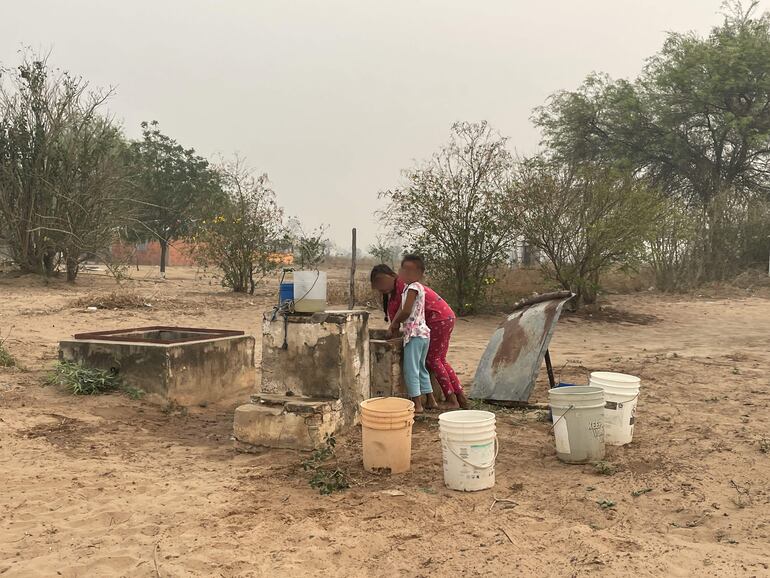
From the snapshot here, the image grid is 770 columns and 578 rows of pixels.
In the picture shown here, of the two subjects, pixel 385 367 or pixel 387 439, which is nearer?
pixel 387 439

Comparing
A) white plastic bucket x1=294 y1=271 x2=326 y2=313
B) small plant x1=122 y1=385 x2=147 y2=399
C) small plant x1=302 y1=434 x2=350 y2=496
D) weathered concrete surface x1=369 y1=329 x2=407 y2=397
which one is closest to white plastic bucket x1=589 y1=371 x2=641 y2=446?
weathered concrete surface x1=369 y1=329 x2=407 y2=397

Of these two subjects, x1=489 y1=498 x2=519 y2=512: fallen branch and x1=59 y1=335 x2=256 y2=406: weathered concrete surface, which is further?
x1=59 y1=335 x2=256 y2=406: weathered concrete surface

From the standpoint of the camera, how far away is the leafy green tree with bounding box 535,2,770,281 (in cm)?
2148

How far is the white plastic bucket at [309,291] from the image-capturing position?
4.81 meters

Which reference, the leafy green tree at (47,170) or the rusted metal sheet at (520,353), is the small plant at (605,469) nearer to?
the rusted metal sheet at (520,353)

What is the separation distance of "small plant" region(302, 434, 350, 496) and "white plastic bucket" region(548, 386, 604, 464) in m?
1.45

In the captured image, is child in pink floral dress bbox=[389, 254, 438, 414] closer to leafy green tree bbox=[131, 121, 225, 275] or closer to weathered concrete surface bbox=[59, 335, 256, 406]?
weathered concrete surface bbox=[59, 335, 256, 406]

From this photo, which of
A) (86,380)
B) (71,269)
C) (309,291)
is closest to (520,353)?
(309,291)

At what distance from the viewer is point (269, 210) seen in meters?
16.5

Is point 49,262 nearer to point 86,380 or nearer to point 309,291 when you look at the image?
point 86,380

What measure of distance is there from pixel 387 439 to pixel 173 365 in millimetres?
2563

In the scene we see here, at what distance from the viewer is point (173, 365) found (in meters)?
5.62

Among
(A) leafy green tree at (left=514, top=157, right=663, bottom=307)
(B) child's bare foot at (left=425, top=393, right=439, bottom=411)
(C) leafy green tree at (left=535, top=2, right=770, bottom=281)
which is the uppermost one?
(C) leafy green tree at (left=535, top=2, right=770, bottom=281)

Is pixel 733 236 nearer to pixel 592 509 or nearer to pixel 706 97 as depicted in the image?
pixel 706 97
